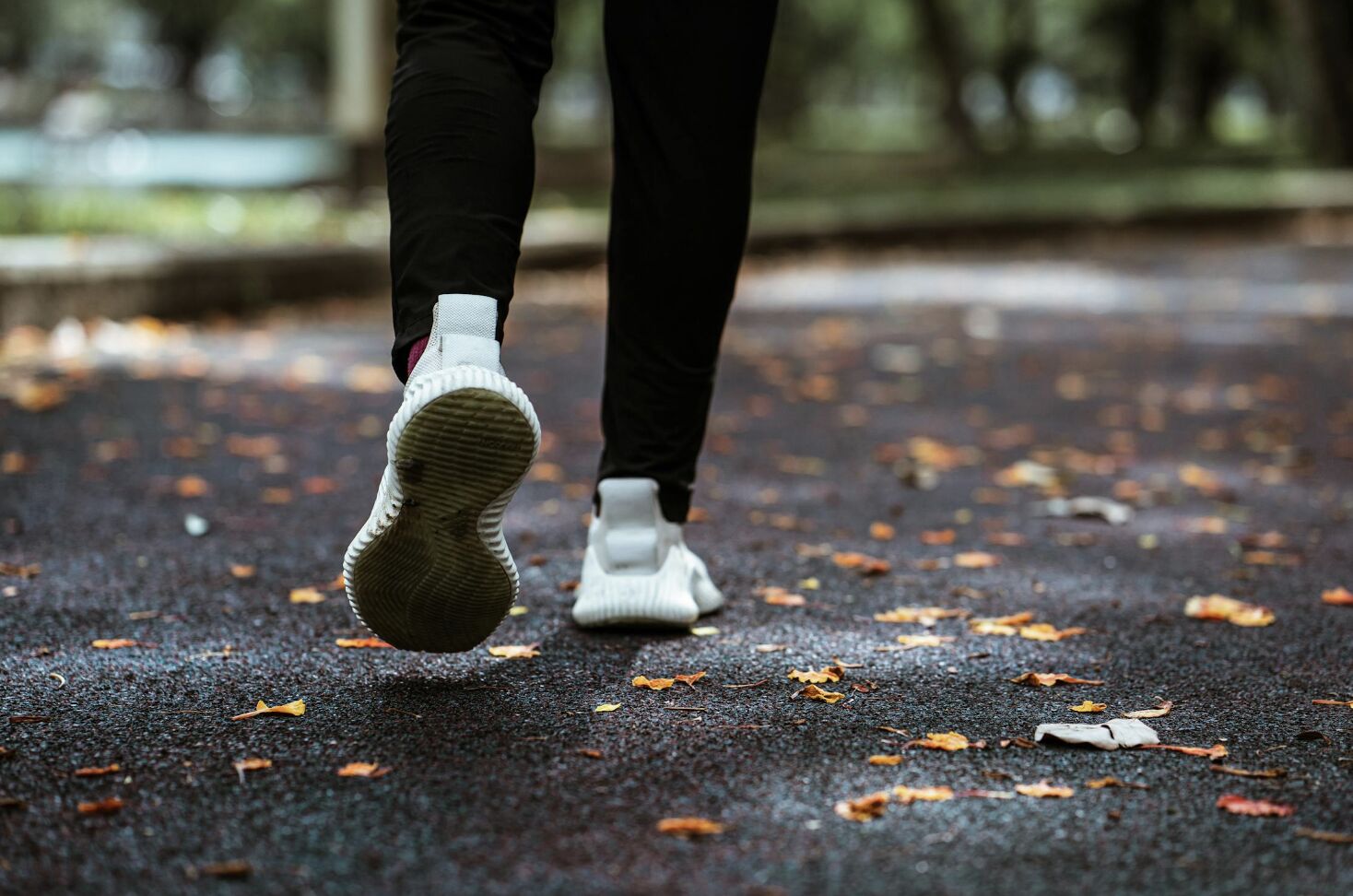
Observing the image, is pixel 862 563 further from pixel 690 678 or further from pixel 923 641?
pixel 690 678

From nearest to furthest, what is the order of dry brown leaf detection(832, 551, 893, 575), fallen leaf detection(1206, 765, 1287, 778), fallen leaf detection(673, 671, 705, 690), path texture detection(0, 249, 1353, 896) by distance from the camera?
path texture detection(0, 249, 1353, 896)
fallen leaf detection(1206, 765, 1287, 778)
fallen leaf detection(673, 671, 705, 690)
dry brown leaf detection(832, 551, 893, 575)

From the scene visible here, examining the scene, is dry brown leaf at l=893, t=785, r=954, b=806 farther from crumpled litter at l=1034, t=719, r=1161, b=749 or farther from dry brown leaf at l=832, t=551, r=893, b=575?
dry brown leaf at l=832, t=551, r=893, b=575

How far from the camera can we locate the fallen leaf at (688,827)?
5.59 ft

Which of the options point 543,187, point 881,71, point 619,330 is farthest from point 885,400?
point 881,71

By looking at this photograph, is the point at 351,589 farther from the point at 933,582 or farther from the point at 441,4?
the point at 933,582

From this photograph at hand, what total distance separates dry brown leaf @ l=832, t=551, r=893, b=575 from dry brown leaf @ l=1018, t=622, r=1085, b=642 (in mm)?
452

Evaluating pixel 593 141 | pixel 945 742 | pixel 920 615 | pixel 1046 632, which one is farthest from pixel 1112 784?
pixel 593 141

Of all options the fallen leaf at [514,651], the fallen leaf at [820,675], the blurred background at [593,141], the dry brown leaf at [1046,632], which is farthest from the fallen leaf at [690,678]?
the blurred background at [593,141]

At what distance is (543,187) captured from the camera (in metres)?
19.3

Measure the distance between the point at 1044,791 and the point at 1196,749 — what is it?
27 centimetres

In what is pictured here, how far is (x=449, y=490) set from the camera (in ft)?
6.58

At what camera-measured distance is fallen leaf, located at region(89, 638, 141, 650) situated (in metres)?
2.45

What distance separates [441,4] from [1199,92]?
39.9 meters

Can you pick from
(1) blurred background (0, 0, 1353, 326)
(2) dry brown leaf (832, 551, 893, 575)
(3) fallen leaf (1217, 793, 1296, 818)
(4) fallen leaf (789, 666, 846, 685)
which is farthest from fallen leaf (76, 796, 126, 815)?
(1) blurred background (0, 0, 1353, 326)
